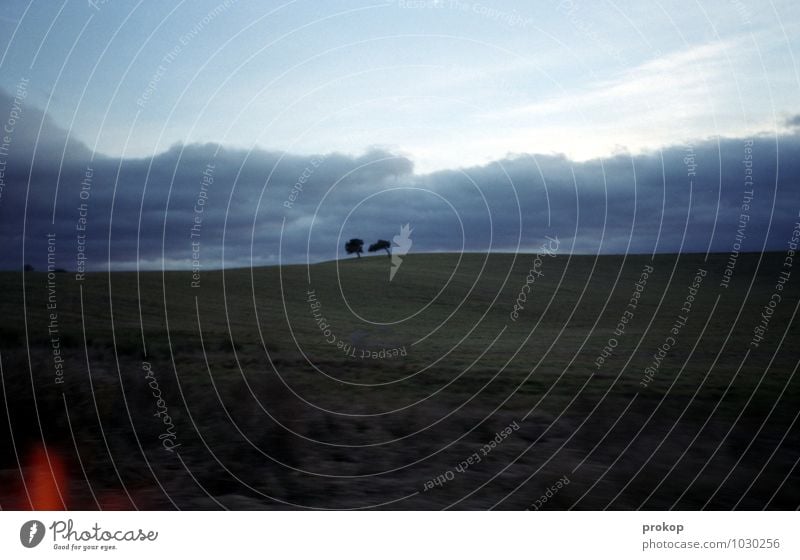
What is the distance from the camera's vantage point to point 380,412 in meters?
7.69

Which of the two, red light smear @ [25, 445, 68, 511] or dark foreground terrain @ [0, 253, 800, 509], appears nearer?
red light smear @ [25, 445, 68, 511]

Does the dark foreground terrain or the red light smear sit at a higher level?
the dark foreground terrain

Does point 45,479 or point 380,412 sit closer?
point 45,479

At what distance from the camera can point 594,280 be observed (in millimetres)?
30500

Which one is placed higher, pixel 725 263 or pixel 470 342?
pixel 725 263

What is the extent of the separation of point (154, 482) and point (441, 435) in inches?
102

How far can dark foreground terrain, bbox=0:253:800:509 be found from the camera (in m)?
5.39

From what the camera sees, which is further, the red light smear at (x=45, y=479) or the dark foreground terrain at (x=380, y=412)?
the dark foreground terrain at (x=380, y=412)

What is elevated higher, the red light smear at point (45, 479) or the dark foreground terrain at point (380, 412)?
the dark foreground terrain at point (380, 412)

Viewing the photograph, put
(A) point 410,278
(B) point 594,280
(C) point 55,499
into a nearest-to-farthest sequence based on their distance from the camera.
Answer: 1. (C) point 55,499
2. (A) point 410,278
3. (B) point 594,280

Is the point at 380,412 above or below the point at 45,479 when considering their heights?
above

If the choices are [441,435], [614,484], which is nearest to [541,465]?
[614,484]

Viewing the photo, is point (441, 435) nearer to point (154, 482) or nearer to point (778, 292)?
point (154, 482)

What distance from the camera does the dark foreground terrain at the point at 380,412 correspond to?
5.39m
